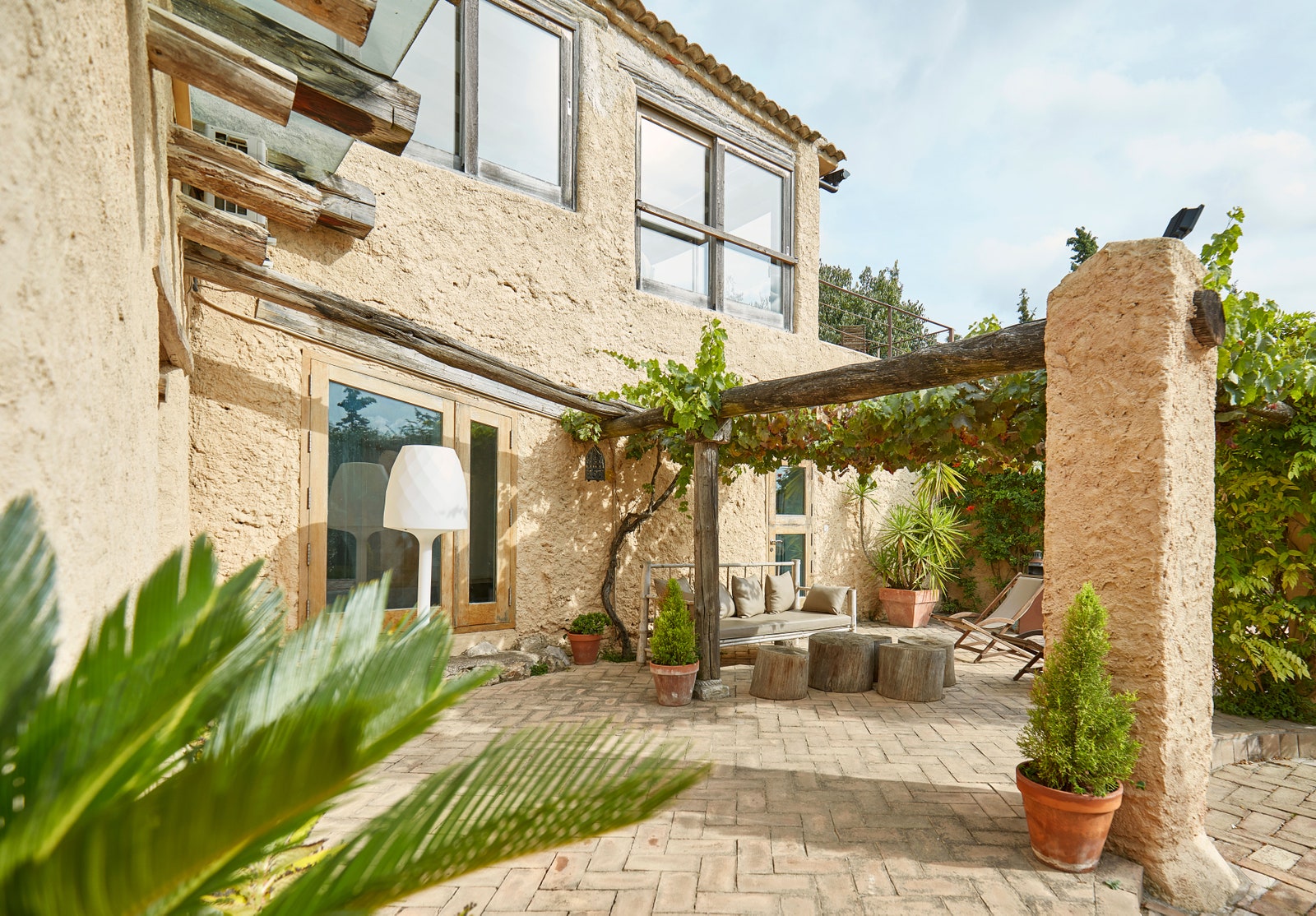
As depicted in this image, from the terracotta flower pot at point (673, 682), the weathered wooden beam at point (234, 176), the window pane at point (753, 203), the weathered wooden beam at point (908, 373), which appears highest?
the window pane at point (753, 203)

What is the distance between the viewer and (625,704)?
16.0 ft

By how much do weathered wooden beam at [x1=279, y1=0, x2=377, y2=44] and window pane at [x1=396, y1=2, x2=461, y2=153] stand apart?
3.91 m

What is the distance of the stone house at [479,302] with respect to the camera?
2.63m

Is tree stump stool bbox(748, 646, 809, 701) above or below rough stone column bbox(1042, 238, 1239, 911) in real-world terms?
below

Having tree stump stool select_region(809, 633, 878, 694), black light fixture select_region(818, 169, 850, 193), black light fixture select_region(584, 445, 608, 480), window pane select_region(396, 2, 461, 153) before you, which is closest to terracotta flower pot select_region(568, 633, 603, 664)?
black light fixture select_region(584, 445, 608, 480)

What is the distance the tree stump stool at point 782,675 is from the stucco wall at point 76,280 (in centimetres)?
418

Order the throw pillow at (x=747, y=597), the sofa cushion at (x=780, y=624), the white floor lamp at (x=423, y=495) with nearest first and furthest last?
the white floor lamp at (x=423, y=495) < the sofa cushion at (x=780, y=624) < the throw pillow at (x=747, y=597)

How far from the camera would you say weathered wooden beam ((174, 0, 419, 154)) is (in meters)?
2.33

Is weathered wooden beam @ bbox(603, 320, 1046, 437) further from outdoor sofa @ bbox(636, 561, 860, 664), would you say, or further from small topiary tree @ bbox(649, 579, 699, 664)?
outdoor sofa @ bbox(636, 561, 860, 664)

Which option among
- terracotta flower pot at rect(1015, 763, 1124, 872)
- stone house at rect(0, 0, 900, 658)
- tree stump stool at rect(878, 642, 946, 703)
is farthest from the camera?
tree stump stool at rect(878, 642, 946, 703)

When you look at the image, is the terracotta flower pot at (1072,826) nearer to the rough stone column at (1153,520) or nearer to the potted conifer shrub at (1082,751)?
the potted conifer shrub at (1082,751)

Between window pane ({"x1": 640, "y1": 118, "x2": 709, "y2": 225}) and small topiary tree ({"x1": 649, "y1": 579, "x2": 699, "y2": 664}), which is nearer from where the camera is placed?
small topiary tree ({"x1": 649, "y1": 579, "x2": 699, "y2": 664})

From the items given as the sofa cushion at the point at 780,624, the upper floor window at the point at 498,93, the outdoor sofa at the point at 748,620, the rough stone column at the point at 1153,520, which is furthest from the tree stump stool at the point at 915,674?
the upper floor window at the point at 498,93

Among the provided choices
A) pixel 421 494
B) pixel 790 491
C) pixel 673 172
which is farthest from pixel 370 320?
→ pixel 790 491
